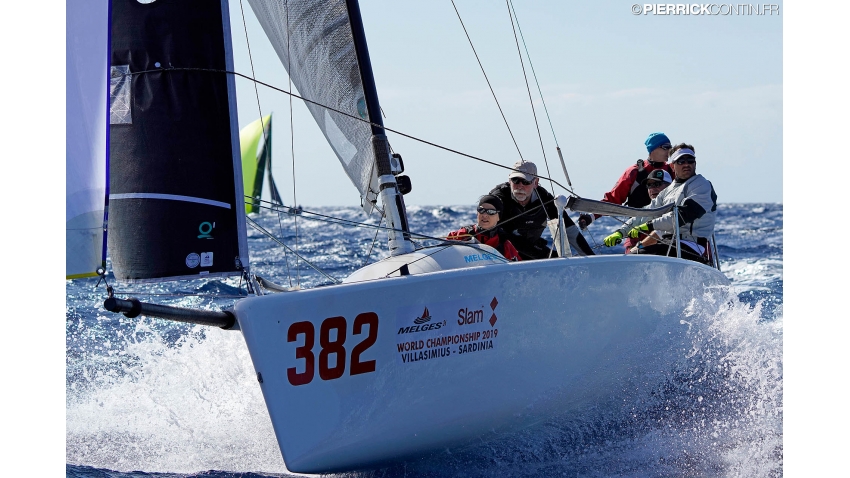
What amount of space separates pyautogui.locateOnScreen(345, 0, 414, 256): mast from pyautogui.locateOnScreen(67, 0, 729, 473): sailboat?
7.5 inches

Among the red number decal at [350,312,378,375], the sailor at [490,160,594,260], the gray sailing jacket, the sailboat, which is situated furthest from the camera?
the gray sailing jacket

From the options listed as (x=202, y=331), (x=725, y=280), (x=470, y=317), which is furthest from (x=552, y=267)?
(x=202, y=331)

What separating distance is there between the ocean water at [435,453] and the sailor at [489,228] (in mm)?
547

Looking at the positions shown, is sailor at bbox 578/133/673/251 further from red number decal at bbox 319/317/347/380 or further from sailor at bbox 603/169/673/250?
red number decal at bbox 319/317/347/380

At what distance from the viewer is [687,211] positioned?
5.57 m

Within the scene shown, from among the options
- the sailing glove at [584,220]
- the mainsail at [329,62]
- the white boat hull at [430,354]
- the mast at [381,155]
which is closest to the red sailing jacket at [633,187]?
the sailing glove at [584,220]

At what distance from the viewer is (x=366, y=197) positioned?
5027 millimetres

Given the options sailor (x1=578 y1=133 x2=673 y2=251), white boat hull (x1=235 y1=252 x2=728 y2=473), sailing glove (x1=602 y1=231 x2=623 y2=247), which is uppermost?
sailor (x1=578 y1=133 x2=673 y2=251)

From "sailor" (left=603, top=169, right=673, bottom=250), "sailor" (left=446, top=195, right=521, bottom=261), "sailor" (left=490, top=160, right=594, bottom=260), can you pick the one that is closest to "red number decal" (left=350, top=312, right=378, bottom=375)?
"sailor" (left=446, top=195, right=521, bottom=261)

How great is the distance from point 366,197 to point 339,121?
17.8 inches

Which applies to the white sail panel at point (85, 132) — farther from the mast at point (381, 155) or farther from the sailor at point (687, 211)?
the sailor at point (687, 211)

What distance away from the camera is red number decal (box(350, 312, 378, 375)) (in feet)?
11.9

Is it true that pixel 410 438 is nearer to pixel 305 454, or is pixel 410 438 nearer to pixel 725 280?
pixel 305 454

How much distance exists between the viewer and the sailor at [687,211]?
5.57 metres
